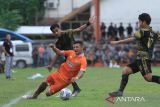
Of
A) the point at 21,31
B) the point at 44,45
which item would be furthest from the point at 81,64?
the point at 21,31

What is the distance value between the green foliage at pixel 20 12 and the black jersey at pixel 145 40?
1611 inches

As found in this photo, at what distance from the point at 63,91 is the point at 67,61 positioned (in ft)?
2.46

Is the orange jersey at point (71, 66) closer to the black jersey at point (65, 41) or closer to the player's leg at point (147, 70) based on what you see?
the player's leg at point (147, 70)

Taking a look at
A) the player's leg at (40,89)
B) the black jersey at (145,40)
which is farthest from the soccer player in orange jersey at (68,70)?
the black jersey at (145,40)

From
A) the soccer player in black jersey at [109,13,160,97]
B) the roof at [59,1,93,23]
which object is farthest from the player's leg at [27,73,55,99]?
the roof at [59,1,93,23]

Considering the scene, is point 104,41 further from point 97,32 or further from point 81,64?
point 81,64

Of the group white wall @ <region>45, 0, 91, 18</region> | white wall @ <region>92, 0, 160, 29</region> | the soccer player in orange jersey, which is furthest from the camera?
white wall @ <region>45, 0, 91, 18</region>

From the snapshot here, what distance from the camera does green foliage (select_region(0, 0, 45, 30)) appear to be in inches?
2218

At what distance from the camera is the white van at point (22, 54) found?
44219 mm

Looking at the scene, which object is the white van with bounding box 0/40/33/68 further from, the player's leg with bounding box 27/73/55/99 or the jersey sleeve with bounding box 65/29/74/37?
the player's leg with bounding box 27/73/55/99

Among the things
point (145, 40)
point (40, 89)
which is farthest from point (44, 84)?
point (145, 40)

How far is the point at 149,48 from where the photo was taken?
14914 mm

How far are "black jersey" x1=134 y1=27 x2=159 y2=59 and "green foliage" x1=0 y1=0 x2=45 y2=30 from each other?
4092 centimetres

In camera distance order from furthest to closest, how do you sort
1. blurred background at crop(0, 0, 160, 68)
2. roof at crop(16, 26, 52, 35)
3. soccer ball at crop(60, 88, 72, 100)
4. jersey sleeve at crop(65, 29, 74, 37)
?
roof at crop(16, 26, 52, 35)
blurred background at crop(0, 0, 160, 68)
jersey sleeve at crop(65, 29, 74, 37)
soccer ball at crop(60, 88, 72, 100)
